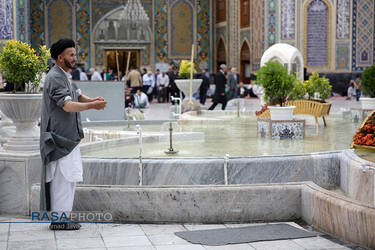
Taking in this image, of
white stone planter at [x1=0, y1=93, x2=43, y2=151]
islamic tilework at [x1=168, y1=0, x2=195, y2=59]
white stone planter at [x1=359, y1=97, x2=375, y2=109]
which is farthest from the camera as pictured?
islamic tilework at [x1=168, y1=0, x2=195, y2=59]

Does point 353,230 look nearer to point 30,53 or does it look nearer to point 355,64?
point 30,53

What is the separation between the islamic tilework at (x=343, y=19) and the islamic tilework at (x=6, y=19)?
11.0 m

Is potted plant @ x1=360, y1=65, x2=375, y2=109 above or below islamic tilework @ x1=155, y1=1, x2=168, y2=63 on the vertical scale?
below

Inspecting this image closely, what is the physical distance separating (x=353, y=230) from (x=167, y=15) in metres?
21.5

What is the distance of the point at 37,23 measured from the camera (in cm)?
2391

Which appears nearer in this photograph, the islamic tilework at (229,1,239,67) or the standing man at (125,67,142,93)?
the standing man at (125,67,142,93)

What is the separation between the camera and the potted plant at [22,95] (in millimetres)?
4867

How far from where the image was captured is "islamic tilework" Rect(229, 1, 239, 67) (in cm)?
2339

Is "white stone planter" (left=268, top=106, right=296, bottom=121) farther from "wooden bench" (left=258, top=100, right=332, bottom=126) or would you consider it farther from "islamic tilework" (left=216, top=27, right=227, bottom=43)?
"islamic tilework" (left=216, top=27, right=227, bottom=43)

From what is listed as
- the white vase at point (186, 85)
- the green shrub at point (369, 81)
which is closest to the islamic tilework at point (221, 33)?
the white vase at point (186, 85)

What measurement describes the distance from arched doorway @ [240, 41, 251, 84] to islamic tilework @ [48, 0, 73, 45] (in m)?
6.93

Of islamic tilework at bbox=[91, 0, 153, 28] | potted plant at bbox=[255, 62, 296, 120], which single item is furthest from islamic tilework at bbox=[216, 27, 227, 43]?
potted plant at bbox=[255, 62, 296, 120]

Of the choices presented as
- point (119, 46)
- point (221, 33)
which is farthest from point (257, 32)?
point (119, 46)

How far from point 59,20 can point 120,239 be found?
21.2 metres
